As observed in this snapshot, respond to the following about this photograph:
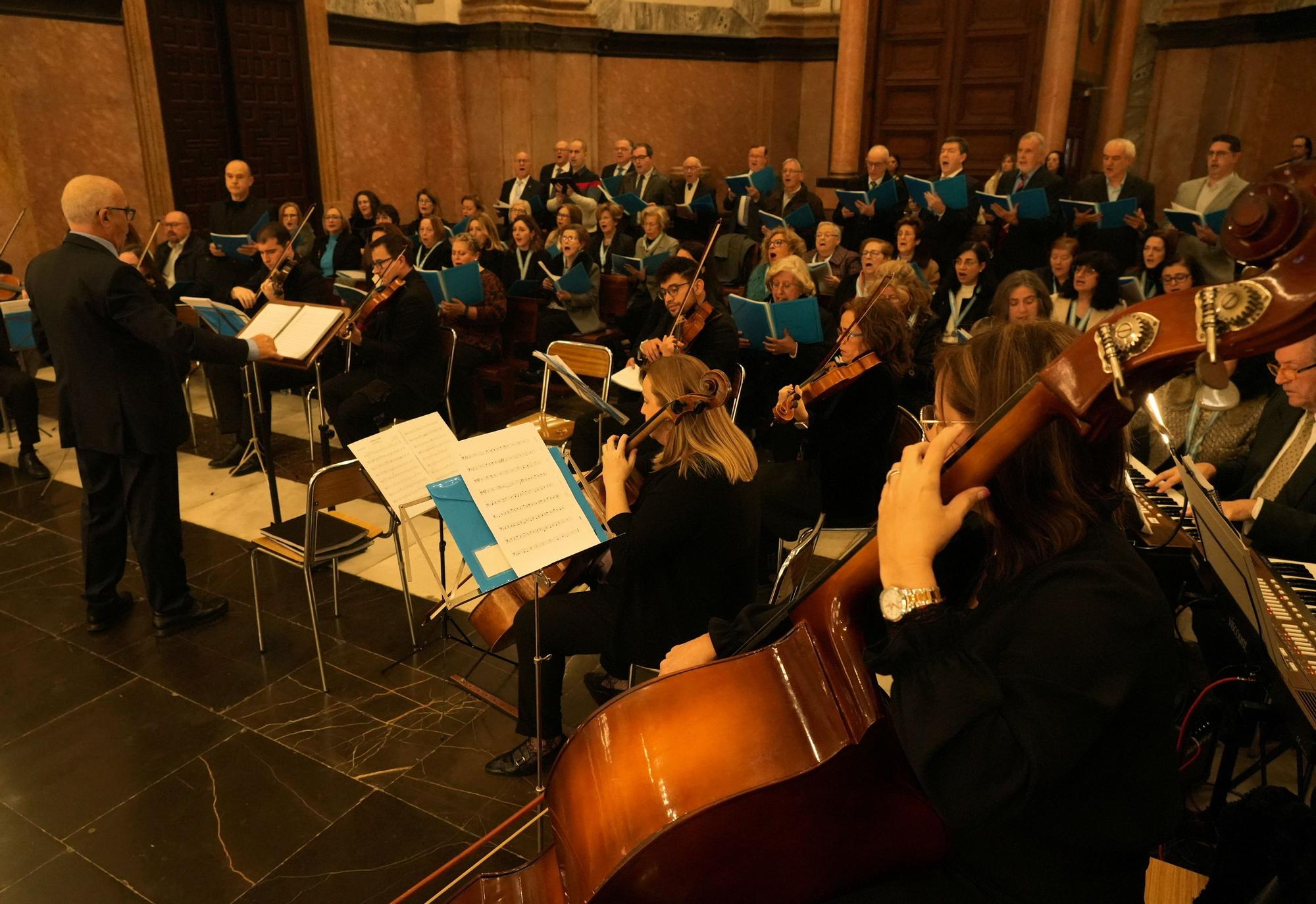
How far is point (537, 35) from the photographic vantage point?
10062 mm

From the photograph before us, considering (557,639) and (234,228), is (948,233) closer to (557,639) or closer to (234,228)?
(557,639)

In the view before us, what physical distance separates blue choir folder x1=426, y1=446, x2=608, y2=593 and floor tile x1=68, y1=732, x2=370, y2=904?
1008 mm

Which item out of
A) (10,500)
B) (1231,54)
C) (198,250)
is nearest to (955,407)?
(10,500)

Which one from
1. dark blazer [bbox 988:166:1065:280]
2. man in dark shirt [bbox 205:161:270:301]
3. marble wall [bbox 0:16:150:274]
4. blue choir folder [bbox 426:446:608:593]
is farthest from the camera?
marble wall [bbox 0:16:150:274]

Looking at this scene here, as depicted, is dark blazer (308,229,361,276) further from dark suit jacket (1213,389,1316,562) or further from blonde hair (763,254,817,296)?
dark suit jacket (1213,389,1316,562)

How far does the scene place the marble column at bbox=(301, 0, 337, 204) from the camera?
941 centimetres

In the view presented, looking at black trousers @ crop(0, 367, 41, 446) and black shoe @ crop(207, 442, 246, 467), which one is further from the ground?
black trousers @ crop(0, 367, 41, 446)

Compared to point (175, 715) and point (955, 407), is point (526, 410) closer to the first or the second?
point (175, 715)

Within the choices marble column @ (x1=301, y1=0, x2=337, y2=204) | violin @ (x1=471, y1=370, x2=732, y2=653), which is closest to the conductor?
violin @ (x1=471, y1=370, x2=732, y2=653)

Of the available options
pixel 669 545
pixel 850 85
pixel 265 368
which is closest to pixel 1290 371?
pixel 669 545

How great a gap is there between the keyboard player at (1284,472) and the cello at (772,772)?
178cm

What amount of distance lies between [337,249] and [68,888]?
5805 millimetres

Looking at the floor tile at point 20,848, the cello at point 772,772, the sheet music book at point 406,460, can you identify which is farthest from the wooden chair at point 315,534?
the cello at point 772,772

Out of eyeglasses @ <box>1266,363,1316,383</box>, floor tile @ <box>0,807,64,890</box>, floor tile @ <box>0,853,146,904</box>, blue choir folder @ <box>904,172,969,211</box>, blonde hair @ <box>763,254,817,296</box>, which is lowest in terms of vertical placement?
floor tile @ <box>0,807,64,890</box>
